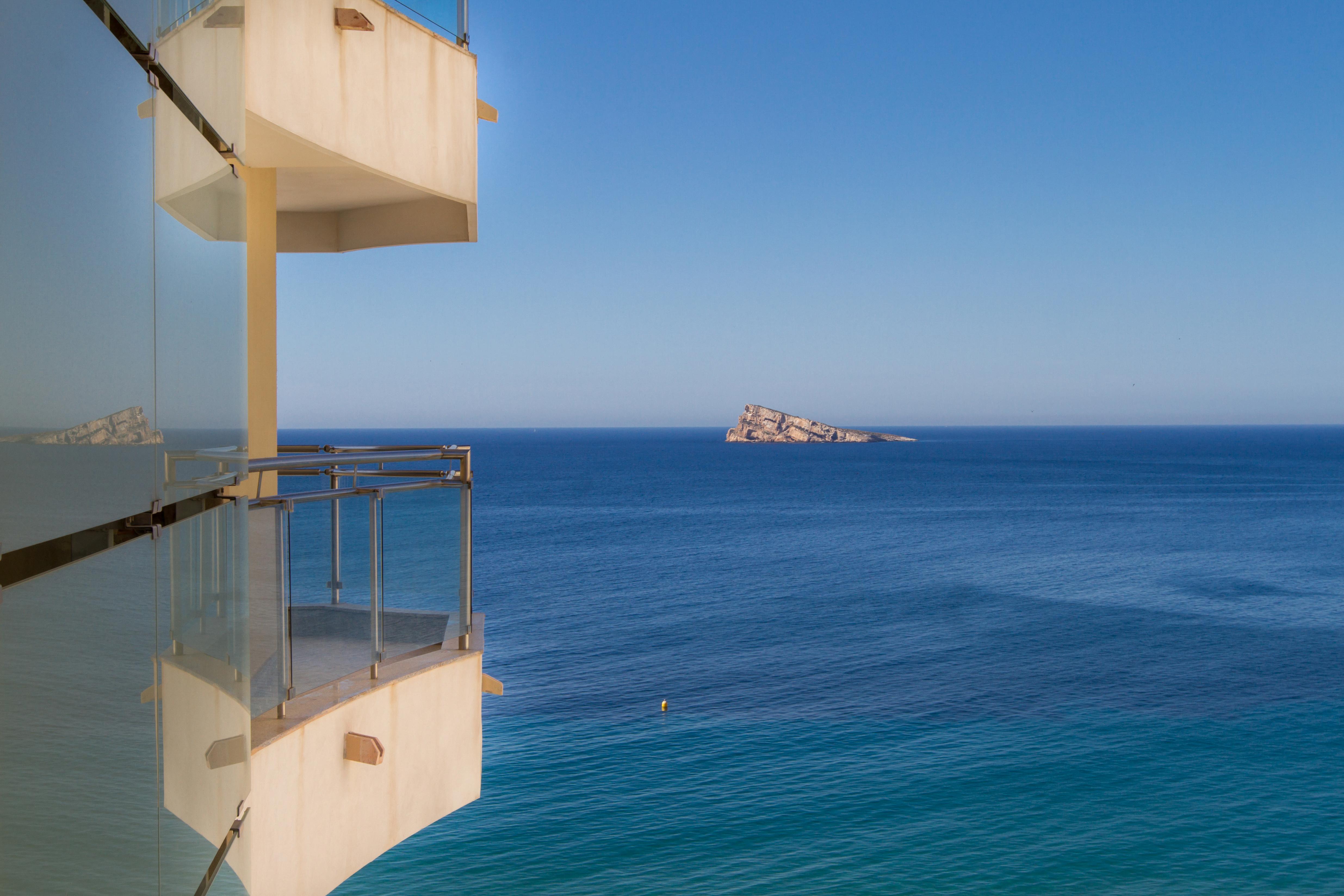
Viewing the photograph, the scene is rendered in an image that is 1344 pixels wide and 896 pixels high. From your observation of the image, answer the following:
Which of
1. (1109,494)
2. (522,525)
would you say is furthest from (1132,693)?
(1109,494)

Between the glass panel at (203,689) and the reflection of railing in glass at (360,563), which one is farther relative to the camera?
the reflection of railing in glass at (360,563)

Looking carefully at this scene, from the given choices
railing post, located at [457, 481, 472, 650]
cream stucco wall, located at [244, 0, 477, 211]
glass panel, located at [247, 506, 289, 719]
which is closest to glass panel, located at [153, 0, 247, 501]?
glass panel, located at [247, 506, 289, 719]

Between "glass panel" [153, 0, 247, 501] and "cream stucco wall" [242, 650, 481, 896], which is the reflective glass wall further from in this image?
"cream stucco wall" [242, 650, 481, 896]

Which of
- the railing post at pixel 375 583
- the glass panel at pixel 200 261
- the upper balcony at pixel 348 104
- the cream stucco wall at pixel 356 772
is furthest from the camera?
the railing post at pixel 375 583

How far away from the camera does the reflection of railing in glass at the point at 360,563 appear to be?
4.96 m

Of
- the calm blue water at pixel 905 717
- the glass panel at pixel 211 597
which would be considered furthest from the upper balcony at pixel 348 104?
the calm blue water at pixel 905 717

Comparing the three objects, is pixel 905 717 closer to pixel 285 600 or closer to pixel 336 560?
pixel 336 560

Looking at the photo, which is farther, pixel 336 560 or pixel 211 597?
pixel 336 560

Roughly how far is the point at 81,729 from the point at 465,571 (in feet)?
15.5

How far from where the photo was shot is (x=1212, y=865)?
83.6 feet

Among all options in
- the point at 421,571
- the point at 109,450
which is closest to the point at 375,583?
the point at 421,571

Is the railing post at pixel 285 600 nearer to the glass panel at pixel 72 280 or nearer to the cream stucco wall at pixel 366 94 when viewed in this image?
the cream stucco wall at pixel 366 94

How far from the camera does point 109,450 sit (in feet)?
6.49

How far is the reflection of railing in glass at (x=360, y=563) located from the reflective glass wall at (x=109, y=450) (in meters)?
1.93
